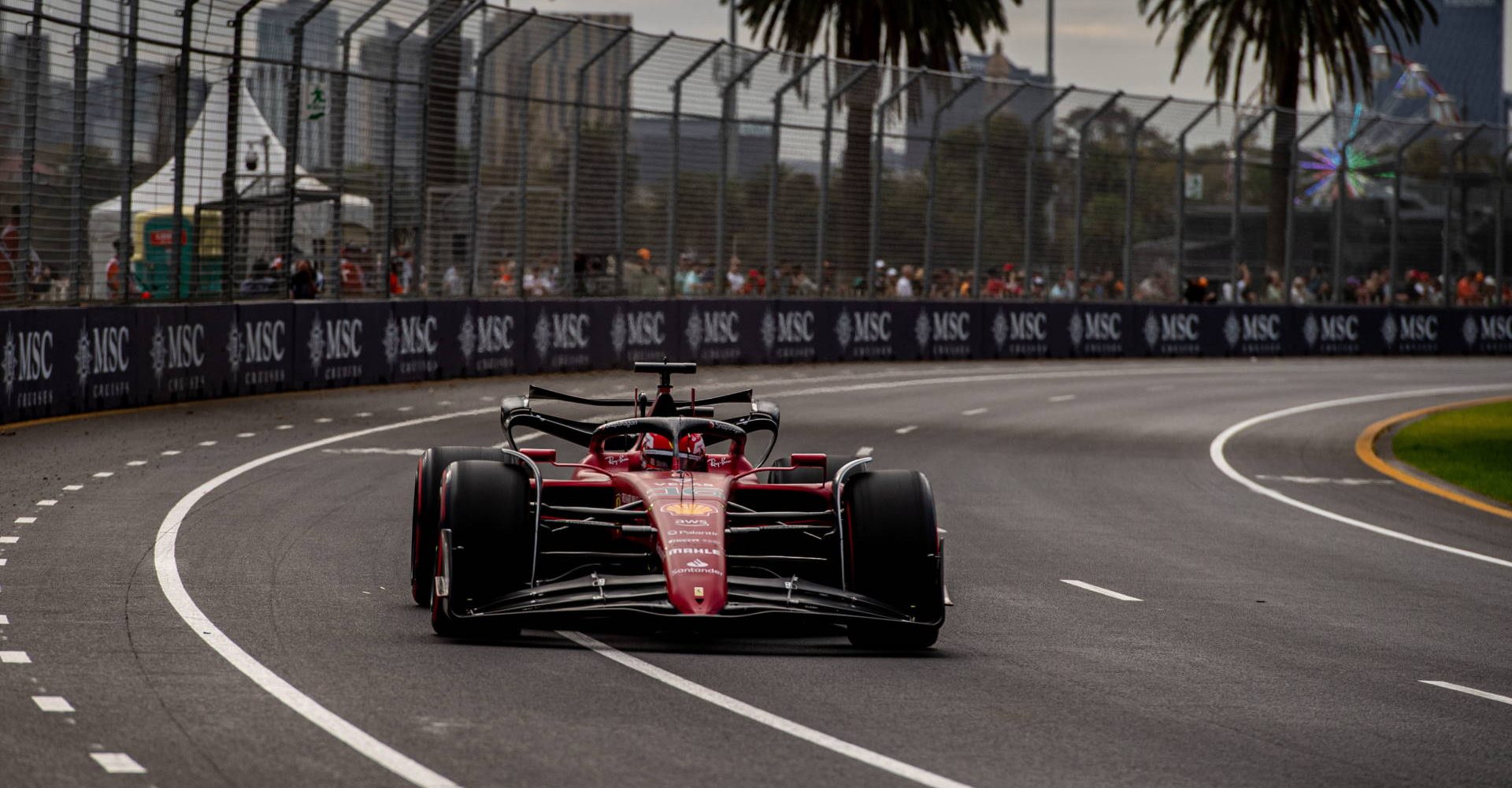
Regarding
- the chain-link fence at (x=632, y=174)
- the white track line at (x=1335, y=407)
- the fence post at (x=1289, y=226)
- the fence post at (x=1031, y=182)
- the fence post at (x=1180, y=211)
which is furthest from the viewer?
the fence post at (x=1289, y=226)

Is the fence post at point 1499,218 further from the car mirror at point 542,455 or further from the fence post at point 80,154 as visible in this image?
the car mirror at point 542,455

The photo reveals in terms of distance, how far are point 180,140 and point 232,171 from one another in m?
1.04

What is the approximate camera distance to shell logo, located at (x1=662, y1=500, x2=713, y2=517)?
29.2ft

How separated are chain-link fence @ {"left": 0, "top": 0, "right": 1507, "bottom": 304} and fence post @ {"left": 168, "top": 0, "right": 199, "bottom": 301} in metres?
0.03

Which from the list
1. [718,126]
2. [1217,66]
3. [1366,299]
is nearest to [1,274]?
[718,126]

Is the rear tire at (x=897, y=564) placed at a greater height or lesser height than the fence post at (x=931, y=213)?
lesser

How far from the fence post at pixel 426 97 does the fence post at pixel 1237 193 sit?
20058 mm

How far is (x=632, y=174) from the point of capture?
32844 millimetres

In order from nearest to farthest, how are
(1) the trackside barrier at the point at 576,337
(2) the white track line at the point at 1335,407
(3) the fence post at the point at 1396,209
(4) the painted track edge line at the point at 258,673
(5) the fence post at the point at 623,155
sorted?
(4) the painted track edge line at the point at 258,673
(2) the white track line at the point at 1335,407
(1) the trackside barrier at the point at 576,337
(5) the fence post at the point at 623,155
(3) the fence post at the point at 1396,209

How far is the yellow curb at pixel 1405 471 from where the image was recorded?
1758 centimetres

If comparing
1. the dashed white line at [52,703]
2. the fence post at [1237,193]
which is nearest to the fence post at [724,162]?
the fence post at [1237,193]

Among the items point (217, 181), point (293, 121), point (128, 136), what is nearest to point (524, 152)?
point (293, 121)

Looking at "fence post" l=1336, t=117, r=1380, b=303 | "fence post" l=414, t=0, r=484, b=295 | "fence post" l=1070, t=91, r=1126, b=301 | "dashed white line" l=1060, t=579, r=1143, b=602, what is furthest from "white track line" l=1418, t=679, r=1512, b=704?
"fence post" l=1336, t=117, r=1380, b=303

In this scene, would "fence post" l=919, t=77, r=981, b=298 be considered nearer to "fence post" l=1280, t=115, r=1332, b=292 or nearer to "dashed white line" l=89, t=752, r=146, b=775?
"fence post" l=1280, t=115, r=1332, b=292
